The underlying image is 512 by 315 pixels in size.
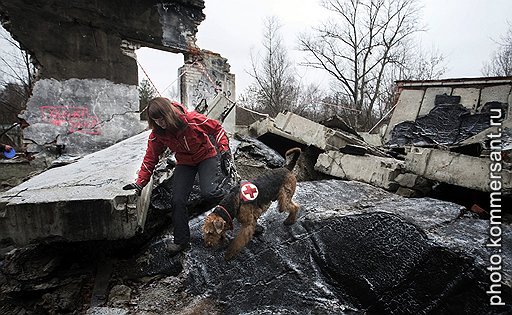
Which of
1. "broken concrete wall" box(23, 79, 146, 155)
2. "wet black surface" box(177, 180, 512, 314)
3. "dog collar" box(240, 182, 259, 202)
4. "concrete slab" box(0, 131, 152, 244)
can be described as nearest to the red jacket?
"concrete slab" box(0, 131, 152, 244)

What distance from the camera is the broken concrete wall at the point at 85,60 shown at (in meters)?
5.95

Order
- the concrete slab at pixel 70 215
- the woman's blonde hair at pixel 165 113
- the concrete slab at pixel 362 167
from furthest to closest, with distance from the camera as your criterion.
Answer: the concrete slab at pixel 362 167
the woman's blonde hair at pixel 165 113
the concrete slab at pixel 70 215

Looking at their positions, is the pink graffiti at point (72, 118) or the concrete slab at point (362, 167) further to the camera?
the pink graffiti at point (72, 118)

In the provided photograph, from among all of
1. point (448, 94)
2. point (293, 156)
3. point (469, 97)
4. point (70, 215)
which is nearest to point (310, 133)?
point (293, 156)

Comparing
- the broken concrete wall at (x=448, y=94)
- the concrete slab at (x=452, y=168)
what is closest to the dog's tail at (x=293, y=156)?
the concrete slab at (x=452, y=168)

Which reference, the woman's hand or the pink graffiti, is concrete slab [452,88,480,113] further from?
the pink graffiti

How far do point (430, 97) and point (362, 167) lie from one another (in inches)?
108

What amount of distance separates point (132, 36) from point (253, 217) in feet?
19.5

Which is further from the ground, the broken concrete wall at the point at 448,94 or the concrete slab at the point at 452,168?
the broken concrete wall at the point at 448,94

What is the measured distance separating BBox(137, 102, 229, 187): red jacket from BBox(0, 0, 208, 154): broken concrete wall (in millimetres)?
4464

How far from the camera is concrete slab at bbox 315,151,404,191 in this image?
4818 mm

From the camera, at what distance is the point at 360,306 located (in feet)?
8.30

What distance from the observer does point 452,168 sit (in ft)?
13.7

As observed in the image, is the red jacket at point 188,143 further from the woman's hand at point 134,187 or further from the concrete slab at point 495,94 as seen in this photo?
the concrete slab at point 495,94
